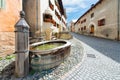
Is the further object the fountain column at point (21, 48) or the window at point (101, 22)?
the window at point (101, 22)

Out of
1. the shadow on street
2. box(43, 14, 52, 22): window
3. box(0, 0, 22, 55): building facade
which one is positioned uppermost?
box(43, 14, 52, 22): window

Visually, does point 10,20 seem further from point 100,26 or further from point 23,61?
point 100,26

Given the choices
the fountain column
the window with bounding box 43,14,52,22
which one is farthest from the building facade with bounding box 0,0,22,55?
the window with bounding box 43,14,52,22

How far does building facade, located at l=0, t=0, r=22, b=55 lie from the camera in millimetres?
6111

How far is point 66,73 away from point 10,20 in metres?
4.57

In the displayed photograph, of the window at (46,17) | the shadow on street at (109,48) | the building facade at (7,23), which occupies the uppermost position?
the window at (46,17)

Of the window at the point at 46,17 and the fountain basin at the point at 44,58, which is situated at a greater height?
the window at the point at 46,17

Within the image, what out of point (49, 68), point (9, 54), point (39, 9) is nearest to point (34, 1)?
point (39, 9)

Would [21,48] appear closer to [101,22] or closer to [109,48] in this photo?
[109,48]

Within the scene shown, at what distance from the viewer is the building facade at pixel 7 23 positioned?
611cm

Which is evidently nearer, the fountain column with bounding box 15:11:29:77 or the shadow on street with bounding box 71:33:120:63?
the fountain column with bounding box 15:11:29:77

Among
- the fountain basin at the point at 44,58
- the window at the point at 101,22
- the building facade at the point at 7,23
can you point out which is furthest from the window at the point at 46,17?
the window at the point at 101,22

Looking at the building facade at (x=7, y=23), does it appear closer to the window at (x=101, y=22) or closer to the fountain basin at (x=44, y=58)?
the fountain basin at (x=44, y=58)

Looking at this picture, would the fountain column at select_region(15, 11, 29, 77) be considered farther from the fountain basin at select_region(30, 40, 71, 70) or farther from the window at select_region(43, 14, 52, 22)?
the window at select_region(43, 14, 52, 22)
